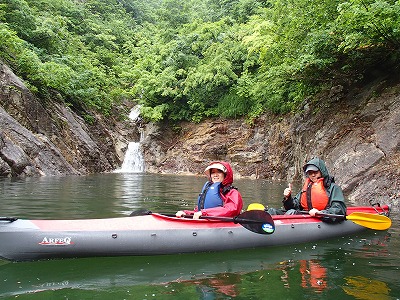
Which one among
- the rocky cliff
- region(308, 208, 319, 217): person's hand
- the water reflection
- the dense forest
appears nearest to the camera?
the water reflection

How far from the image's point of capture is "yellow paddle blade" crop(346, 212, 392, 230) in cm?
625

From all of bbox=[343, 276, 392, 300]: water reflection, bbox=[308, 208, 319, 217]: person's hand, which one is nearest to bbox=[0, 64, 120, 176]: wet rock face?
bbox=[308, 208, 319, 217]: person's hand

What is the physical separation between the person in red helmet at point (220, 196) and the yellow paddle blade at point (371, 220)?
1983 mm

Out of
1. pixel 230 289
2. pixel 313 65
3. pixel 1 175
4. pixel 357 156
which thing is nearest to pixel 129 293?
pixel 230 289

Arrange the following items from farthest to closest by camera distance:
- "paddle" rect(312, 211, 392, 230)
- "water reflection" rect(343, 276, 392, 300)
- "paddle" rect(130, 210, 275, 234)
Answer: "paddle" rect(312, 211, 392, 230), "paddle" rect(130, 210, 275, 234), "water reflection" rect(343, 276, 392, 300)

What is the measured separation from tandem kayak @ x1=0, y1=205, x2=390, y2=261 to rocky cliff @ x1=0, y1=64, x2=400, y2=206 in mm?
4186

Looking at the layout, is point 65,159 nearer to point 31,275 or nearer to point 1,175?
point 1,175

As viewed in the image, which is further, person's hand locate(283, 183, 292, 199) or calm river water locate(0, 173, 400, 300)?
person's hand locate(283, 183, 292, 199)

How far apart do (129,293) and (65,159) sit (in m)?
15.6

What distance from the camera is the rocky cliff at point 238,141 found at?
10.2 m

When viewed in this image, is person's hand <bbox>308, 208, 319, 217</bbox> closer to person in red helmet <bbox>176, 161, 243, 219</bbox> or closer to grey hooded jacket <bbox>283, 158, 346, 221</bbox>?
grey hooded jacket <bbox>283, 158, 346, 221</bbox>

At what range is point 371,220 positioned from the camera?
6.29m

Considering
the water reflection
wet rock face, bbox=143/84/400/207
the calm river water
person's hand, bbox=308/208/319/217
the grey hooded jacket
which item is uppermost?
wet rock face, bbox=143/84/400/207

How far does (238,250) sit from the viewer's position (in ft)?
17.6
